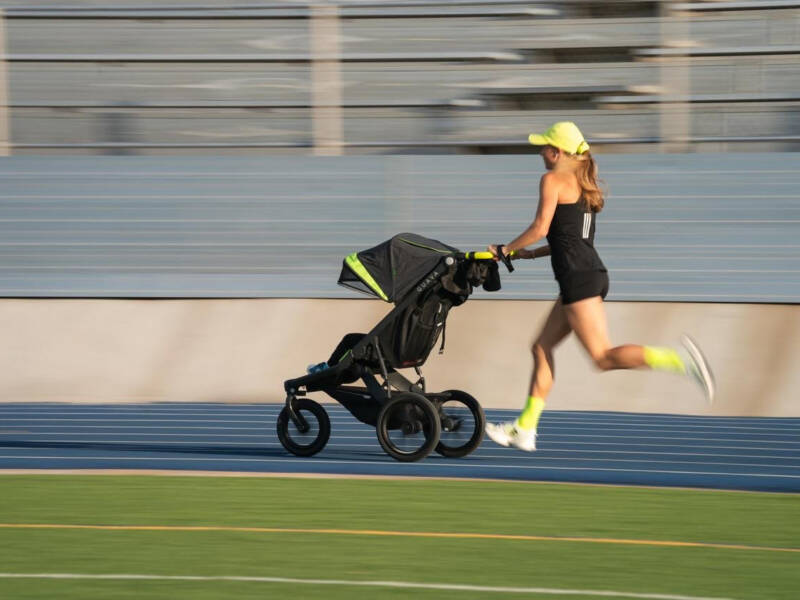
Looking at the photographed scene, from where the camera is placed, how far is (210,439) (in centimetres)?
998

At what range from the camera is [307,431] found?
8852 millimetres

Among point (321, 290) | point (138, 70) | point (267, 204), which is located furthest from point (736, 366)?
point (138, 70)

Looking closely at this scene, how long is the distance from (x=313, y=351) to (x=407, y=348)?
4.28 meters

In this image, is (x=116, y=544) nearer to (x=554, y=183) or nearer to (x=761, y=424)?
(x=554, y=183)

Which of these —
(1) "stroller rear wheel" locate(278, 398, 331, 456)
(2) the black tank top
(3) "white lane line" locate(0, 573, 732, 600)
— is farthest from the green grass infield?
(2) the black tank top

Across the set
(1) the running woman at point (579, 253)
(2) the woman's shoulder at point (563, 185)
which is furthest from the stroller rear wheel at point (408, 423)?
(2) the woman's shoulder at point (563, 185)

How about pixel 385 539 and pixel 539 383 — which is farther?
pixel 539 383

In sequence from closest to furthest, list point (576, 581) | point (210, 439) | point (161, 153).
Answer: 1. point (576, 581)
2. point (210, 439)
3. point (161, 153)

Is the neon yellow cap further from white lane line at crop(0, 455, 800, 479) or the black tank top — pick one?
white lane line at crop(0, 455, 800, 479)

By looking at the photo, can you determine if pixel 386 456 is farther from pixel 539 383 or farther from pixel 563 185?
pixel 563 185

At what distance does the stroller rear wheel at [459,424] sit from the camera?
852cm

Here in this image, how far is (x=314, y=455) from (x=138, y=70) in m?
8.71

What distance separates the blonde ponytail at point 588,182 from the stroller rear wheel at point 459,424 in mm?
1310

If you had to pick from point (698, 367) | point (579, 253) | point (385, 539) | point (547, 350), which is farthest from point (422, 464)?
point (385, 539)
